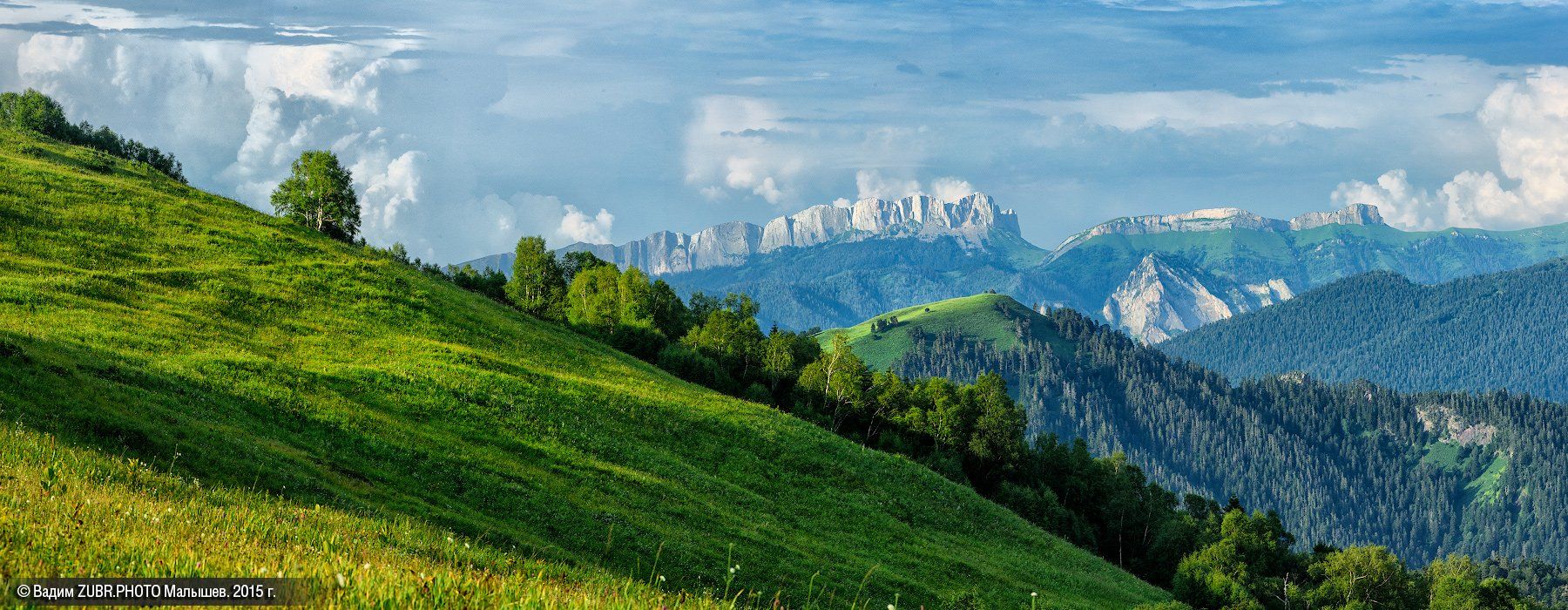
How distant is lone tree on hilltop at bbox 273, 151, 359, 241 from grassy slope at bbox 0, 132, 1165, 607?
11253 millimetres

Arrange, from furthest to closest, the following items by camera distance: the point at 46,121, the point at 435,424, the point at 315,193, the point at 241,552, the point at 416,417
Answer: the point at 46,121 < the point at 315,193 < the point at 416,417 < the point at 435,424 < the point at 241,552

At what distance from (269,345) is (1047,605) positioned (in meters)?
42.0

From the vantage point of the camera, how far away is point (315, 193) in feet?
283

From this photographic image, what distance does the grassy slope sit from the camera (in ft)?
92.0

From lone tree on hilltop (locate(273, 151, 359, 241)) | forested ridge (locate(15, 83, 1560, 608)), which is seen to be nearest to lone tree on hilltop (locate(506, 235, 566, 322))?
forested ridge (locate(15, 83, 1560, 608))

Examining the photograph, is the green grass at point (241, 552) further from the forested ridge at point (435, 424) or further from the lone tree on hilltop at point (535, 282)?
the lone tree on hilltop at point (535, 282)

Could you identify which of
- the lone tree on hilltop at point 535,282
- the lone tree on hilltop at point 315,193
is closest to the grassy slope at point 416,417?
the lone tree on hilltop at point 315,193

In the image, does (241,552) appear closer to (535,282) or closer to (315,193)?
(315,193)

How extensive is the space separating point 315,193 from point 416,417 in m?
56.0

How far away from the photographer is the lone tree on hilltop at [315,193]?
85.9 metres

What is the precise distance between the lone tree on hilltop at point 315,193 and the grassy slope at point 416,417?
11.3 meters

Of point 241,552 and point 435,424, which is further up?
point 241,552

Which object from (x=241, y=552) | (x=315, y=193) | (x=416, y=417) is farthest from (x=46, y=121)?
(x=241, y=552)

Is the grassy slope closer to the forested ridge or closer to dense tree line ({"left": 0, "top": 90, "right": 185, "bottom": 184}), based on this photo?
the forested ridge
